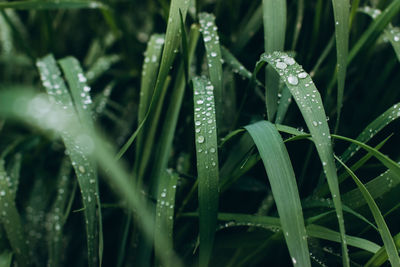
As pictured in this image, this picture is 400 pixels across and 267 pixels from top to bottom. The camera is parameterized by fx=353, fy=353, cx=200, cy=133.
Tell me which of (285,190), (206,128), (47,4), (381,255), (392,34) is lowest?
(381,255)

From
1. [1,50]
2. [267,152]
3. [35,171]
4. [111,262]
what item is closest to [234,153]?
[267,152]

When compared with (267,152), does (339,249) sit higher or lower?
lower

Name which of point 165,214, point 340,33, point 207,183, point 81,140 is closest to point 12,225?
point 81,140

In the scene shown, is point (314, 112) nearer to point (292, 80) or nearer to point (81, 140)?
point (292, 80)

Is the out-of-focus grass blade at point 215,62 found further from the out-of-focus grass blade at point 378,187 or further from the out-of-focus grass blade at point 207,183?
the out-of-focus grass blade at point 378,187

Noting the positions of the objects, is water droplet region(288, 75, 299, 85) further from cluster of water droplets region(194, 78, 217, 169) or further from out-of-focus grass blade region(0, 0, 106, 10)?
out-of-focus grass blade region(0, 0, 106, 10)

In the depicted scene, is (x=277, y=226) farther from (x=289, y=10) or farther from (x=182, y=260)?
(x=289, y=10)
